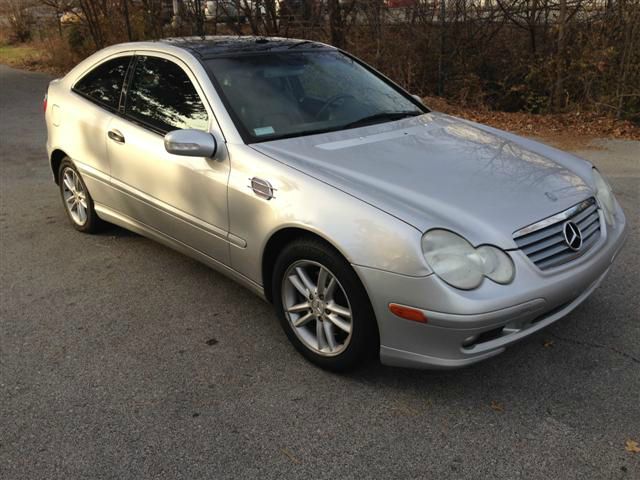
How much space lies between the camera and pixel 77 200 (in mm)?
5215

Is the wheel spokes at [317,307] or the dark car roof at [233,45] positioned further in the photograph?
the dark car roof at [233,45]

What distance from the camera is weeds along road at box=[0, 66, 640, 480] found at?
2.62m

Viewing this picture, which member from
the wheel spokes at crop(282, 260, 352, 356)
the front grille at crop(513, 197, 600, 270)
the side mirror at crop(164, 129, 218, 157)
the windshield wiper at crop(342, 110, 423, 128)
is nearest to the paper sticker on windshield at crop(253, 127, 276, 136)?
the side mirror at crop(164, 129, 218, 157)

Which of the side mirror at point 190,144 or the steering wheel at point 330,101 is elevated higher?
the steering wheel at point 330,101

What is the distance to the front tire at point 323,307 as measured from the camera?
2945 millimetres

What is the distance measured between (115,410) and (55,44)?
1743 cm

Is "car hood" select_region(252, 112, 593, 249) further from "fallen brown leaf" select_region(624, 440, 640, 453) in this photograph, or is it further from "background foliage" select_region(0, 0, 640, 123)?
"background foliage" select_region(0, 0, 640, 123)

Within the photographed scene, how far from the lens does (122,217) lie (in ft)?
15.1

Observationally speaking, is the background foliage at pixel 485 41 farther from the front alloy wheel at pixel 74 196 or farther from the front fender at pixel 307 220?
the front fender at pixel 307 220

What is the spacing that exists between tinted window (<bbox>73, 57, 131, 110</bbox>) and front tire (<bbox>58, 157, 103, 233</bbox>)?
0.62 metres

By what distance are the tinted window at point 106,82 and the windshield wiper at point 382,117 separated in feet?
5.81

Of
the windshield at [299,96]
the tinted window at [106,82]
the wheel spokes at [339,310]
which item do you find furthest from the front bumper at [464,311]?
the tinted window at [106,82]

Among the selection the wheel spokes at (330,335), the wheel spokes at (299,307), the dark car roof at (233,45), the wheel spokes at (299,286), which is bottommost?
the wheel spokes at (330,335)

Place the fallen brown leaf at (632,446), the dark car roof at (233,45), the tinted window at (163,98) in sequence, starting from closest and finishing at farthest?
the fallen brown leaf at (632,446), the tinted window at (163,98), the dark car roof at (233,45)
